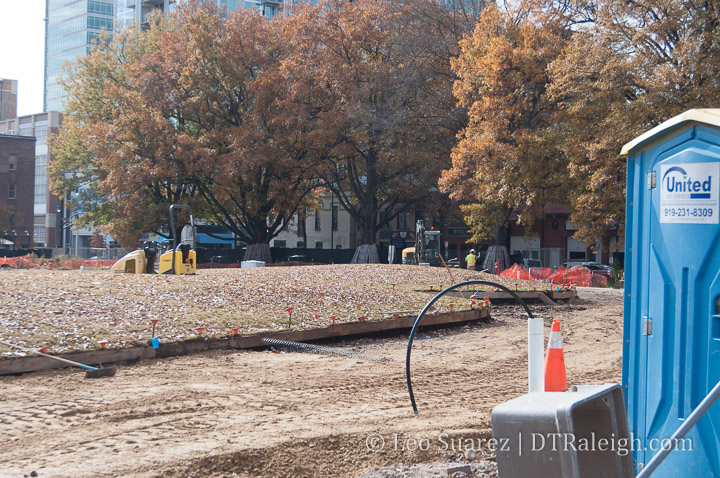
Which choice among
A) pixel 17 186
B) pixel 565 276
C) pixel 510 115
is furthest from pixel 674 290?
pixel 17 186

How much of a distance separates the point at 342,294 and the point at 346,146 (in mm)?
26152

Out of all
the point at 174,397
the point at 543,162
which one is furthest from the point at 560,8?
the point at 174,397

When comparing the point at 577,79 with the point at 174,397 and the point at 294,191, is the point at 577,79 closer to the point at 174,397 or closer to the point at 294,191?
the point at 294,191

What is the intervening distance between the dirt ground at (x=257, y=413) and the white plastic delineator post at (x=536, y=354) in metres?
0.88

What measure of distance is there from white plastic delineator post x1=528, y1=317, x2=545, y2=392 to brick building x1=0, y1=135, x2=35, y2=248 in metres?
71.9

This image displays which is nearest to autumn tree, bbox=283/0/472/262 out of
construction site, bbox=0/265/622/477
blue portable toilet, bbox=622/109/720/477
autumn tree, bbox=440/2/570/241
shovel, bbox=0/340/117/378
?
autumn tree, bbox=440/2/570/241

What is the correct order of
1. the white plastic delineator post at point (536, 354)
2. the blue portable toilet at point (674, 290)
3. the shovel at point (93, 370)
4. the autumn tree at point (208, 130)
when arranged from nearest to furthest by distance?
the blue portable toilet at point (674, 290) < the white plastic delineator post at point (536, 354) < the shovel at point (93, 370) < the autumn tree at point (208, 130)

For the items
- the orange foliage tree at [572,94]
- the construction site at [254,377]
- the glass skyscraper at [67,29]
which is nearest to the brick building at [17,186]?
the glass skyscraper at [67,29]

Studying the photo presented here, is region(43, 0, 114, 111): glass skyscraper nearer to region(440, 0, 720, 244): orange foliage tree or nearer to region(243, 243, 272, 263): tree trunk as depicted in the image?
region(243, 243, 272, 263): tree trunk

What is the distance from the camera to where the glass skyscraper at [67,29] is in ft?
339

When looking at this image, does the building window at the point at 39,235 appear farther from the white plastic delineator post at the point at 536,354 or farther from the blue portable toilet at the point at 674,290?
the blue portable toilet at the point at 674,290

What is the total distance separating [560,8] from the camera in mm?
34656

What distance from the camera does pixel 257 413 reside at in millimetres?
6855

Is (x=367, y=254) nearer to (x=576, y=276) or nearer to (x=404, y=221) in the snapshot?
(x=576, y=276)
